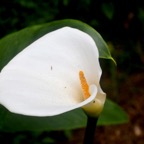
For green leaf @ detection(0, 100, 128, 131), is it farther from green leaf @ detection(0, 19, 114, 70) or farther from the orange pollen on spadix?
the orange pollen on spadix

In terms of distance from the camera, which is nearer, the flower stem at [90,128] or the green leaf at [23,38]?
the flower stem at [90,128]

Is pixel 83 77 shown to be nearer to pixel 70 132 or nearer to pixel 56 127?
pixel 56 127

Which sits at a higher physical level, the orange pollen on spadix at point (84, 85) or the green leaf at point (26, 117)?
the orange pollen on spadix at point (84, 85)

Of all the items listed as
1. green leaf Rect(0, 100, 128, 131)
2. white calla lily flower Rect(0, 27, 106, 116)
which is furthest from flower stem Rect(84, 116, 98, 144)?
green leaf Rect(0, 100, 128, 131)

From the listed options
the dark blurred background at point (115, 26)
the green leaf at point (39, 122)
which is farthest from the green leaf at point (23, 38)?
the dark blurred background at point (115, 26)

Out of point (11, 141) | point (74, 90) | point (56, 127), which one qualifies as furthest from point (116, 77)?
point (74, 90)

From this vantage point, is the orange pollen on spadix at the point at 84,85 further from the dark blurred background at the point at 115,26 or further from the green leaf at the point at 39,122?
the dark blurred background at the point at 115,26
